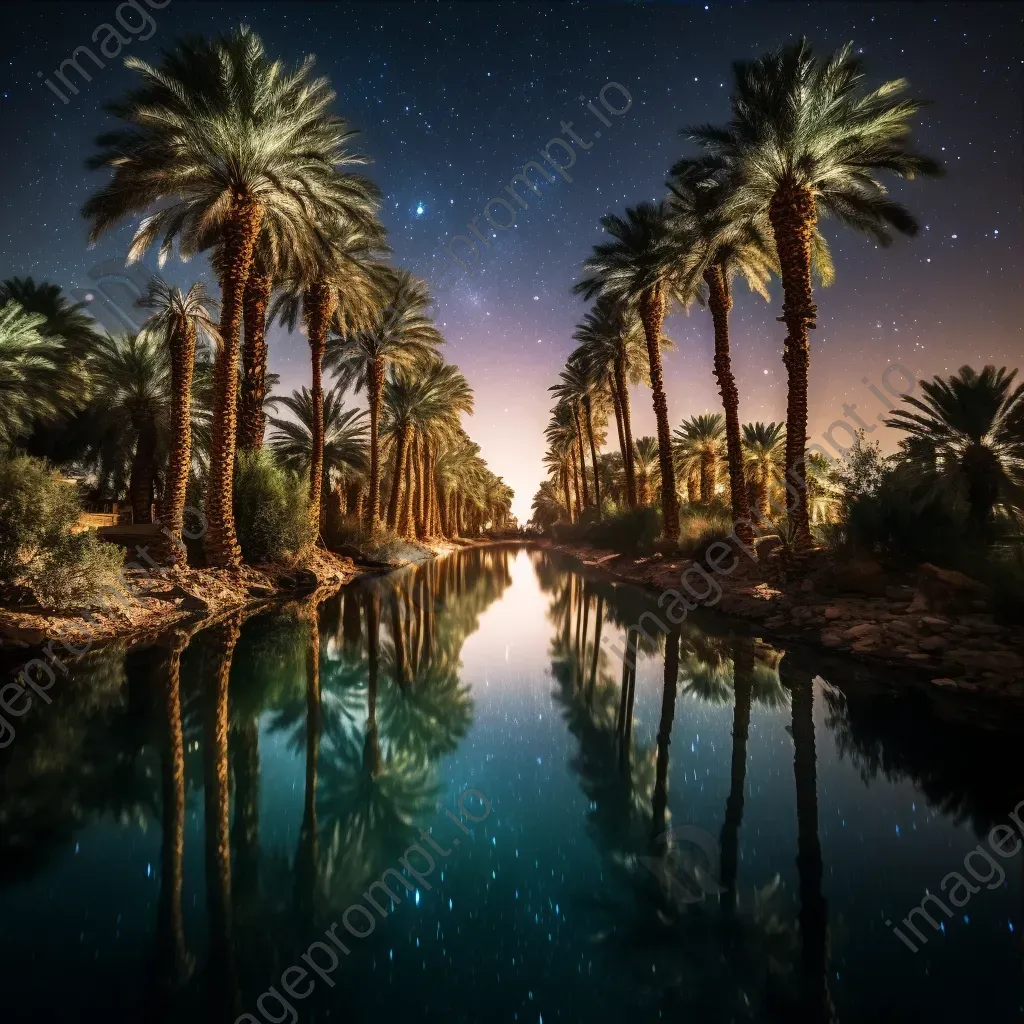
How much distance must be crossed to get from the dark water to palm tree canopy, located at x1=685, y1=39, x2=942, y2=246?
14.5 metres

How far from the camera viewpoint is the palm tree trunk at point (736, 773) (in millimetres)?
3279

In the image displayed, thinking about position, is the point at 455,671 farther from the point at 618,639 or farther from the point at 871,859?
the point at 871,859

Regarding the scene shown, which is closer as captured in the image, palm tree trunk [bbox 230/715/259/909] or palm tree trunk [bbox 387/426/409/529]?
palm tree trunk [bbox 230/715/259/909]

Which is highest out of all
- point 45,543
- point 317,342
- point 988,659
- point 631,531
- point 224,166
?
point 224,166

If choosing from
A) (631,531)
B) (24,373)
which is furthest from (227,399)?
(631,531)

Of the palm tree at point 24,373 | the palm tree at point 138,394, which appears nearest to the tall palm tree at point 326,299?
the palm tree at point 138,394

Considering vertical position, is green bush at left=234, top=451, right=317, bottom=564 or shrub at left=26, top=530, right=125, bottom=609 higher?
green bush at left=234, top=451, right=317, bottom=564

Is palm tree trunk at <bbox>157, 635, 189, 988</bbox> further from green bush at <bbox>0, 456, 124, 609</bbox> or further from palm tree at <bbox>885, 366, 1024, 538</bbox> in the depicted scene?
palm tree at <bbox>885, 366, 1024, 538</bbox>

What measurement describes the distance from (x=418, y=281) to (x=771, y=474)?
101 feet

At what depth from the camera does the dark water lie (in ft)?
8.07

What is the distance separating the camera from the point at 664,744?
540 cm

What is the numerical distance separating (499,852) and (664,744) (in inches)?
96.9

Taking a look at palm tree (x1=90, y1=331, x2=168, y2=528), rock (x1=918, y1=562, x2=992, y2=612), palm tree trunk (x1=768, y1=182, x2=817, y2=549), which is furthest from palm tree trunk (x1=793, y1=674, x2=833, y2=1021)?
palm tree (x1=90, y1=331, x2=168, y2=528)

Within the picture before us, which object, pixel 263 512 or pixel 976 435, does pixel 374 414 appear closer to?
pixel 263 512
